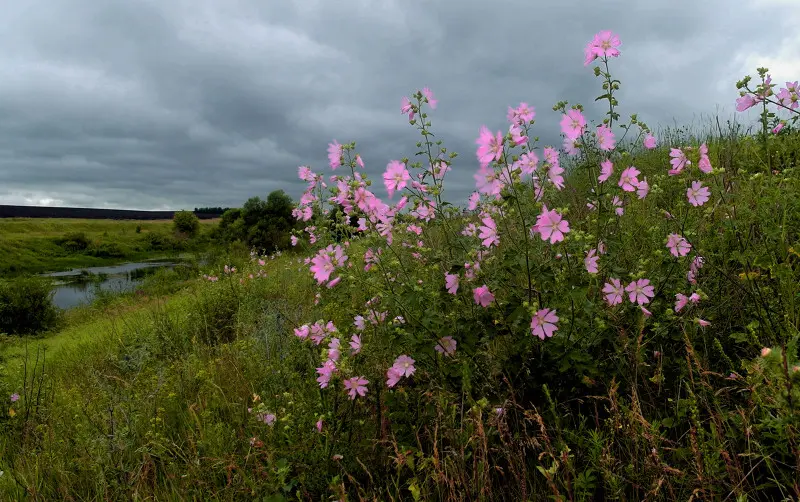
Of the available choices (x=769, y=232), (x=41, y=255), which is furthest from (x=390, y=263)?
(x=41, y=255)

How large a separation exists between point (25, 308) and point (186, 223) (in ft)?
160

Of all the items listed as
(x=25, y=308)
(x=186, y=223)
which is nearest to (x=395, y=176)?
(x=25, y=308)

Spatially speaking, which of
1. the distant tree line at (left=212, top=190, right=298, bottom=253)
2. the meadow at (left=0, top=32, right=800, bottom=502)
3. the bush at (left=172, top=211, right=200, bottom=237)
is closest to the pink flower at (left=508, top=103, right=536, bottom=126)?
the meadow at (left=0, top=32, right=800, bottom=502)

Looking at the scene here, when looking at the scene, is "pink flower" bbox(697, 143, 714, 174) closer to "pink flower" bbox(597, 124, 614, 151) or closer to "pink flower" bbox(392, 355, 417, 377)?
"pink flower" bbox(597, 124, 614, 151)

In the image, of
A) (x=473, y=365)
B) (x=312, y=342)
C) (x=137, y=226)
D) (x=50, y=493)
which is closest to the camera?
(x=473, y=365)

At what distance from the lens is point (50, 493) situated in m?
2.49

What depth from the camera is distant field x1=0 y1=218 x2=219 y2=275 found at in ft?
139

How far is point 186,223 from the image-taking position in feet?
189

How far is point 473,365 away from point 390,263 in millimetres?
570

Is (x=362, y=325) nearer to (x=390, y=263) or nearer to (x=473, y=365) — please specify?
(x=390, y=263)

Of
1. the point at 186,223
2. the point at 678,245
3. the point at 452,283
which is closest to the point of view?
the point at 452,283

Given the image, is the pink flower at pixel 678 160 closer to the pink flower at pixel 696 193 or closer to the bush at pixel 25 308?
the pink flower at pixel 696 193

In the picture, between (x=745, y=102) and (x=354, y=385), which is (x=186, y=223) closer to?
(x=354, y=385)

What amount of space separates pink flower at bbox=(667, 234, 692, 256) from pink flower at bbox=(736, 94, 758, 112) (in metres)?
1.13
